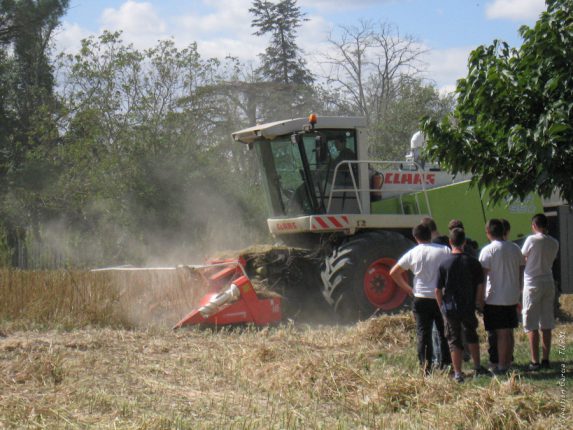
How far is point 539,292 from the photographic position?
8.25m

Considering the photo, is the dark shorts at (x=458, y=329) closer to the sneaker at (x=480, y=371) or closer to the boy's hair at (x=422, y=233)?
the sneaker at (x=480, y=371)

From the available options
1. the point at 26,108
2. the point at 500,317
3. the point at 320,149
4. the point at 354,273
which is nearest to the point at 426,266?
the point at 500,317

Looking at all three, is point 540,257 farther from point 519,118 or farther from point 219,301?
point 219,301

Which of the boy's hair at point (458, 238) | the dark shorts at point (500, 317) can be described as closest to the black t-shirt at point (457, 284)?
the boy's hair at point (458, 238)

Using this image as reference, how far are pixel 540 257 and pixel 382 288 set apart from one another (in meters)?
4.06

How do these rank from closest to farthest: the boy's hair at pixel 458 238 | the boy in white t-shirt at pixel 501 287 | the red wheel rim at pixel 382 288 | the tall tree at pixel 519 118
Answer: the tall tree at pixel 519 118
the boy's hair at pixel 458 238
the boy in white t-shirt at pixel 501 287
the red wheel rim at pixel 382 288

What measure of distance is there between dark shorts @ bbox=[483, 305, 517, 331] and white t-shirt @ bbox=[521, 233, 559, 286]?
41 centimetres

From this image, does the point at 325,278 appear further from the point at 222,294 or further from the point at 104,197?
the point at 104,197

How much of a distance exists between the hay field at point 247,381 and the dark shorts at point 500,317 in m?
0.49

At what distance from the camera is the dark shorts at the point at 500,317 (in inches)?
317

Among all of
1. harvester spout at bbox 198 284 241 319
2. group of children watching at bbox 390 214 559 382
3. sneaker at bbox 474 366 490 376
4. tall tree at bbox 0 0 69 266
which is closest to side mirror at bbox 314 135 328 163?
harvester spout at bbox 198 284 241 319

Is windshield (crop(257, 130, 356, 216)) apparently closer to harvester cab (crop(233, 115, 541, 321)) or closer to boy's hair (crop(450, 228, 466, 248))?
harvester cab (crop(233, 115, 541, 321))

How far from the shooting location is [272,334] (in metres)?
10.2

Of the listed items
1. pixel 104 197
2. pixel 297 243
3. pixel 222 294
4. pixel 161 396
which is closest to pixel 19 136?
pixel 104 197
